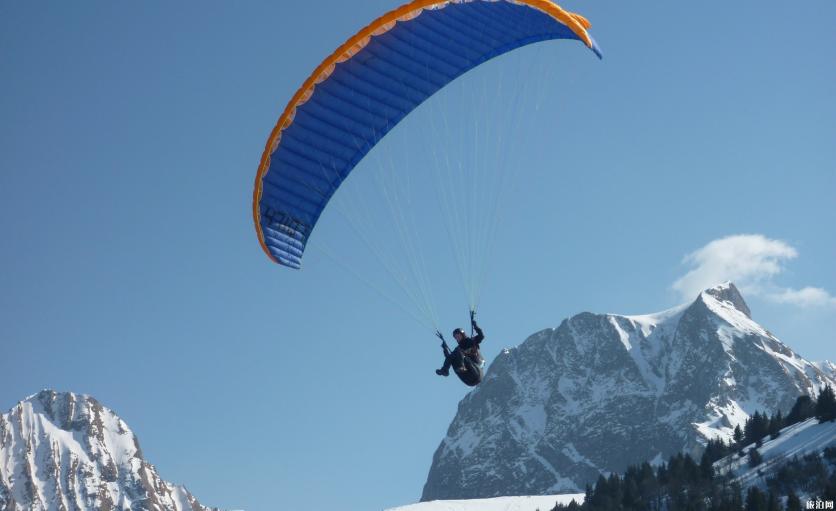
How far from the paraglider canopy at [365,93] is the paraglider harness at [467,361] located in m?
4.16

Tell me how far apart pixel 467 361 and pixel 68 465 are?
186663mm

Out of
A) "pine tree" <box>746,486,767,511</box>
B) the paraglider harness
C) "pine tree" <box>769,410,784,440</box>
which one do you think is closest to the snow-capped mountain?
"pine tree" <box>769,410,784,440</box>

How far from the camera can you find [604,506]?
6556 centimetres

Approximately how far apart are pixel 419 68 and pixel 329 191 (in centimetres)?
285

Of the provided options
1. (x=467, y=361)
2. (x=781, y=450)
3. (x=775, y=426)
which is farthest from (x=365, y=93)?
(x=775, y=426)

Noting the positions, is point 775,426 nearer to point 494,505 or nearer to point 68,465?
point 494,505

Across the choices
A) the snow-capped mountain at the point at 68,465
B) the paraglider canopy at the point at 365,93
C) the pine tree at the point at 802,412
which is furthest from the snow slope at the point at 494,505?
the paraglider canopy at the point at 365,93

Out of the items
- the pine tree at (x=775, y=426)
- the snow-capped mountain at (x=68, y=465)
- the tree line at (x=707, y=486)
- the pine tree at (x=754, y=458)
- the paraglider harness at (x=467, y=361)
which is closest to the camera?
the paraglider harness at (x=467, y=361)

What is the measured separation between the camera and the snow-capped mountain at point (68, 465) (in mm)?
179875

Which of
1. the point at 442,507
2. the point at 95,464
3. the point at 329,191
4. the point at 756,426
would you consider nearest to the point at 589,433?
the point at 442,507

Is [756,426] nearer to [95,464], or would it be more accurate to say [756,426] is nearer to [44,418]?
[95,464]

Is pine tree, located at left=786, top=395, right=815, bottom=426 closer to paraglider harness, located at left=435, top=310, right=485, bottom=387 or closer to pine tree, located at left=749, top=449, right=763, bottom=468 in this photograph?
pine tree, located at left=749, top=449, right=763, bottom=468

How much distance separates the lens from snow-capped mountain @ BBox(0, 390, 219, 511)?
180 m

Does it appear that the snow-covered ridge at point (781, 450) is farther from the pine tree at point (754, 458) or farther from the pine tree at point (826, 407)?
the pine tree at point (826, 407)
